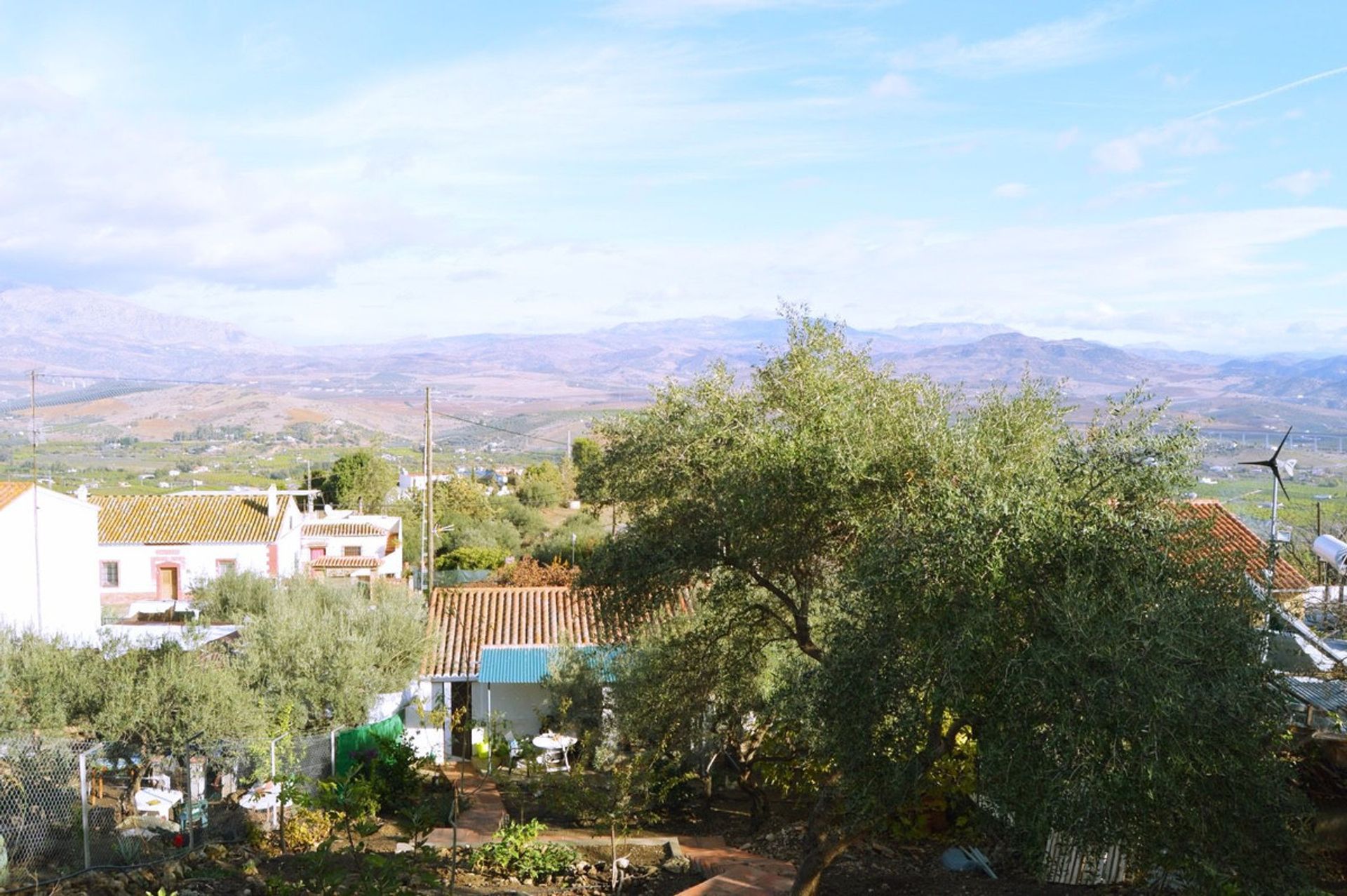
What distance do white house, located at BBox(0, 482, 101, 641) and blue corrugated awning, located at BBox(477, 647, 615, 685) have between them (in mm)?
10970

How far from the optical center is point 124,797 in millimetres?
14312

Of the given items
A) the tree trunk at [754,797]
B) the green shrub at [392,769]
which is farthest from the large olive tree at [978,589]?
the green shrub at [392,769]

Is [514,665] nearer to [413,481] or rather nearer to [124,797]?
[124,797]

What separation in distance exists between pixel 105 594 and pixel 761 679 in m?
33.0

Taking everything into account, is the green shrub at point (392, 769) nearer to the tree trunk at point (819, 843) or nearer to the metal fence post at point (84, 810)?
the metal fence post at point (84, 810)

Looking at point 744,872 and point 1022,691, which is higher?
point 1022,691

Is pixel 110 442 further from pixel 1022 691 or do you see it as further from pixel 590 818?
pixel 1022 691

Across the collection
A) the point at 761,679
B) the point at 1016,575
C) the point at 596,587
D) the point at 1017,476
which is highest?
the point at 1017,476

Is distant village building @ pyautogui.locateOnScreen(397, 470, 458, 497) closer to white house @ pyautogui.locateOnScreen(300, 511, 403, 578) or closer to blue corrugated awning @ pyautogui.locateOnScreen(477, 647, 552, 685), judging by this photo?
white house @ pyautogui.locateOnScreen(300, 511, 403, 578)

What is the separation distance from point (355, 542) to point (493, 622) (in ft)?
79.9

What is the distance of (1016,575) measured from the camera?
7398mm

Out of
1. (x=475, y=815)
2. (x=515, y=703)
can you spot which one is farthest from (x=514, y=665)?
(x=475, y=815)

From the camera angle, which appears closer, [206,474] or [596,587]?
[596,587]

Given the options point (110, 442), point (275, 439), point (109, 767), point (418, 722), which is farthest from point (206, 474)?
point (109, 767)
